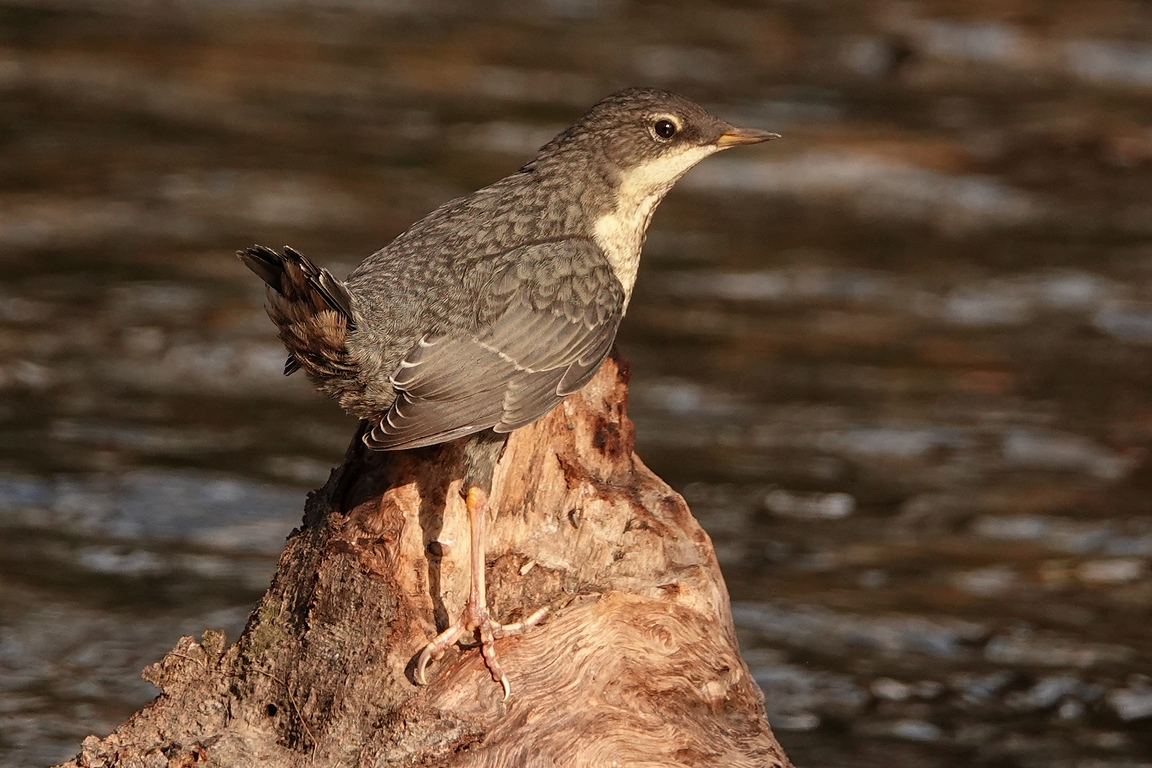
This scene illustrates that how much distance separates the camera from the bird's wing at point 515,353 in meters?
5.10

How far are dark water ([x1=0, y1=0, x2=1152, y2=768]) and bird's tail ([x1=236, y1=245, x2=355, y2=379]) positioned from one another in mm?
2307

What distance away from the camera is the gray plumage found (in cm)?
505

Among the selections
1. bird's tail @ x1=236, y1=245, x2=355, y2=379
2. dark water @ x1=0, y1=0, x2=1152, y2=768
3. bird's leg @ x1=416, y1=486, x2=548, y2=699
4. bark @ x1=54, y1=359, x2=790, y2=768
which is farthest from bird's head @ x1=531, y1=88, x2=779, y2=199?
dark water @ x1=0, y1=0, x2=1152, y2=768

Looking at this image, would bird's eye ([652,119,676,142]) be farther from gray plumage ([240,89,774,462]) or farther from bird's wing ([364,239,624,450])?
bird's wing ([364,239,624,450])

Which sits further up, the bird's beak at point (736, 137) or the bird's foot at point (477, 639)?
the bird's beak at point (736, 137)

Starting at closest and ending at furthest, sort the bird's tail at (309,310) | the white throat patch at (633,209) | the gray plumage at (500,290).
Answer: the bird's tail at (309,310) → the gray plumage at (500,290) → the white throat patch at (633,209)

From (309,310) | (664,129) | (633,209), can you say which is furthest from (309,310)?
(664,129)

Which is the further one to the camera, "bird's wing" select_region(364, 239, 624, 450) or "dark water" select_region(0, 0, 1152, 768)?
"dark water" select_region(0, 0, 1152, 768)

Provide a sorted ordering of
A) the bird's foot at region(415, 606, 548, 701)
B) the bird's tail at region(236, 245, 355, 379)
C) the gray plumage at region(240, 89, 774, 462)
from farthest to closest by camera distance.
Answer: the gray plumage at region(240, 89, 774, 462) → the bird's foot at region(415, 606, 548, 701) → the bird's tail at region(236, 245, 355, 379)

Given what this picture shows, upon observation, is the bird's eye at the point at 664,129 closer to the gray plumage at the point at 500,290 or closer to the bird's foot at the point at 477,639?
the gray plumage at the point at 500,290

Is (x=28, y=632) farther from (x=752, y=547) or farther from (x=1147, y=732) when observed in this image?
(x=1147, y=732)

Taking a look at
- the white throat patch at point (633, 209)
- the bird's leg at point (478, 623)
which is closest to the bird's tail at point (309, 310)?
the bird's leg at point (478, 623)

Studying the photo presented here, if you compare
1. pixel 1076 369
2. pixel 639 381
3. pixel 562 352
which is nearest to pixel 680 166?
pixel 562 352

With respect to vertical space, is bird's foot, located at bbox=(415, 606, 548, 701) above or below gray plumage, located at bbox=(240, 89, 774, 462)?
below
